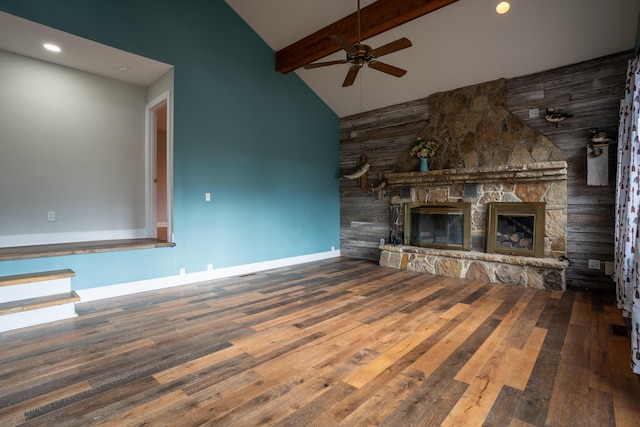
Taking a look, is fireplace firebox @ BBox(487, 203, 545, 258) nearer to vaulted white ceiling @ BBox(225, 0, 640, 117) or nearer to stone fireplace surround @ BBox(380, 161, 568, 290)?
stone fireplace surround @ BBox(380, 161, 568, 290)

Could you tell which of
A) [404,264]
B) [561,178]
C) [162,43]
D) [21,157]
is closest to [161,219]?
[21,157]

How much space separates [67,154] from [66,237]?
3.65ft

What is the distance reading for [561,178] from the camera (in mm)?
4000

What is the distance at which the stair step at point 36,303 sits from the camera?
2711mm

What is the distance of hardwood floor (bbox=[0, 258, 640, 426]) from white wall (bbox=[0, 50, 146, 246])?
1585 mm

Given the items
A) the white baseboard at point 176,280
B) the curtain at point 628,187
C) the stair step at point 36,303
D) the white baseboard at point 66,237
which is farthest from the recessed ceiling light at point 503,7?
the white baseboard at point 66,237

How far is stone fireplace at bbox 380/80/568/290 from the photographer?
4.09m

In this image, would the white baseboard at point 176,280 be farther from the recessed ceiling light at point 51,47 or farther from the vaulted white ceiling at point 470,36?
the vaulted white ceiling at point 470,36

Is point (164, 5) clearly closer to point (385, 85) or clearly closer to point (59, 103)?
point (59, 103)

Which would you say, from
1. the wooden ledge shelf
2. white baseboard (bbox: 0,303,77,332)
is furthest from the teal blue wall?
white baseboard (bbox: 0,303,77,332)

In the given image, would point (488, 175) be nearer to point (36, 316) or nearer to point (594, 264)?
point (594, 264)

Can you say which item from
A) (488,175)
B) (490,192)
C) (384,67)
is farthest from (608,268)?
(384,67)

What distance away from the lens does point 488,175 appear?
4.50 metres

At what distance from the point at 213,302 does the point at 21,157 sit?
3043 mm
